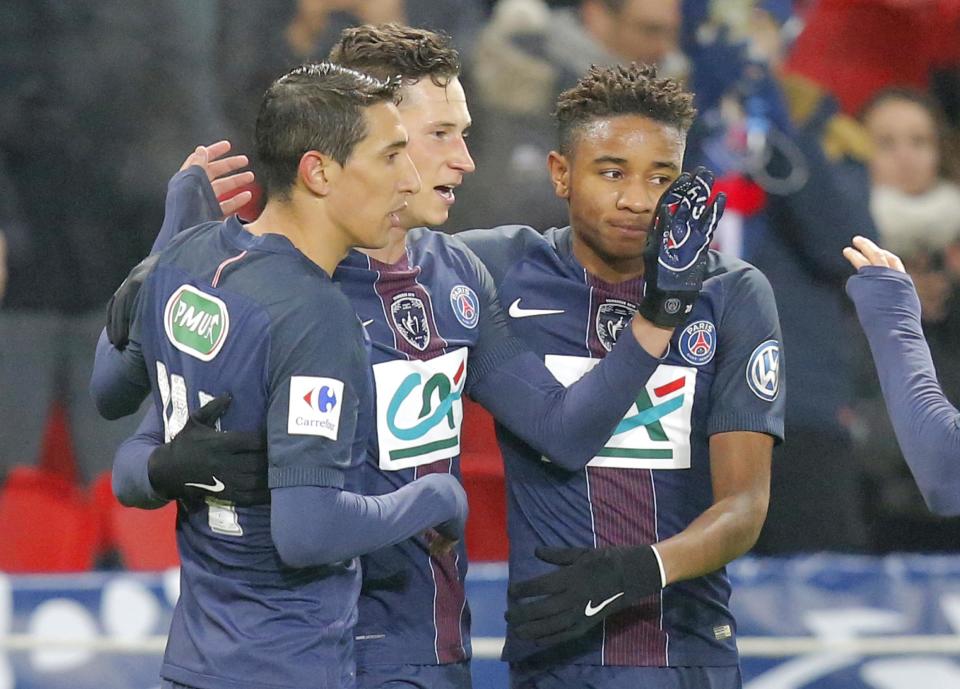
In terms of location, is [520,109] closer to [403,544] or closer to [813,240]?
[813,240]

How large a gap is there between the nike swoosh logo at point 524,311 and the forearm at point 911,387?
56cm

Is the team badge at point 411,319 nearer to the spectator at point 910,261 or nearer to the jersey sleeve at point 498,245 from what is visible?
the jersey sleeve at point 498,245

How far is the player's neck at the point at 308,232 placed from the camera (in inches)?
91.6

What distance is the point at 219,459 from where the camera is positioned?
2236 mm

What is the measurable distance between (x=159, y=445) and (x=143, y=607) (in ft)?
6.05

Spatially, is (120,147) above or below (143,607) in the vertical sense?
above

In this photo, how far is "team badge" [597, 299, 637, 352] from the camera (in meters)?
2.83

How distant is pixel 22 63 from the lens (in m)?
4.79

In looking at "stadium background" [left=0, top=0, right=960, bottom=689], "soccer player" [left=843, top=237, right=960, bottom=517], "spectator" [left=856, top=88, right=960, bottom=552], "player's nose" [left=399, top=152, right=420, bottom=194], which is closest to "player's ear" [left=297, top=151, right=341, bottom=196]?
"player's nose" [left=399, top=152, right=420, bottom=194]

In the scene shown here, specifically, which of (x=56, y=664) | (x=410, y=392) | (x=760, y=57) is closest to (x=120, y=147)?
(x=56, y=664)

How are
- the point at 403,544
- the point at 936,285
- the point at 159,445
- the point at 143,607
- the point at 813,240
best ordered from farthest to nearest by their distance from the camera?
1. the point at 936,285
2. the point at 813,240
3. the point at 143,607
4. the point at 403,544
5. the point at 159,445

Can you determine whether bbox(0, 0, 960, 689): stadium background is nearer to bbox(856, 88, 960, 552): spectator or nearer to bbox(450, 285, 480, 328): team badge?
bbox(856, 88, 960, 552): spectator

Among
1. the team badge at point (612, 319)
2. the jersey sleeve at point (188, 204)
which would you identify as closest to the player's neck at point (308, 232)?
the jersey sleeve at point (188, 204)

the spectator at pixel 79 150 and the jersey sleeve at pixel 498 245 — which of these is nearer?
the jersey sleeve at pixel 498 245
